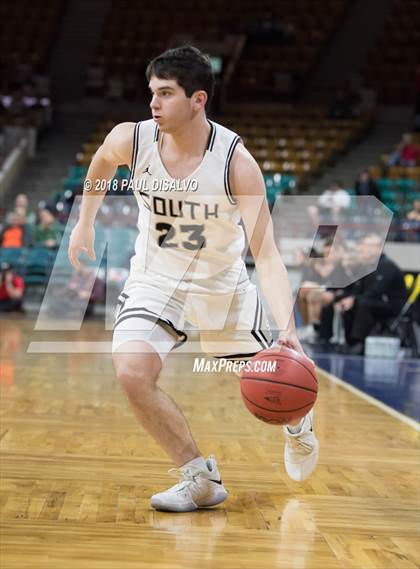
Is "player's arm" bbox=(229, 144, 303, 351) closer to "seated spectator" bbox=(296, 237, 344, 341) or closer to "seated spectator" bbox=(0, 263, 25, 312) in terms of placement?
"seated spectator" bbox=(296, 237, 344, 341)

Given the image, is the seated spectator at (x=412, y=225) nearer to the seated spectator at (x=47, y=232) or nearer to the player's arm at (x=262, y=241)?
the seated spectator at (x=47, y=232)

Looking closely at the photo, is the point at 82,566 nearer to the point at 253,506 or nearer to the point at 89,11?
the point at 253,506

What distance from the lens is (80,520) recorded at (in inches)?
143

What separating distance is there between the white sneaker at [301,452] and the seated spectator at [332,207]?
9.20 metres

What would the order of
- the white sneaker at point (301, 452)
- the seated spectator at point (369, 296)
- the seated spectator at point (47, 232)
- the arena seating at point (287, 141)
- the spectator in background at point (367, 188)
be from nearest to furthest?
the white sneaker at point (301, 452)
the seated spectator at point (369, 296)
the seated spectator at point (47, 232)
the spectator in background at point (367, 188)
the arena seating at point (287, 141)

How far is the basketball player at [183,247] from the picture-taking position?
150 inches

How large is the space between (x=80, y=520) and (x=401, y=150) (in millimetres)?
15588

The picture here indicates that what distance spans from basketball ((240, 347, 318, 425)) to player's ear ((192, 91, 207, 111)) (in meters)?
0.99

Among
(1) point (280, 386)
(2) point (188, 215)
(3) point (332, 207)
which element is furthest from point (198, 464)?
(3) point (332, 207)

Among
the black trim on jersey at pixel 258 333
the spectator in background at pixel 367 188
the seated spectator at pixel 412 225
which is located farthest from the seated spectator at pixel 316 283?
the black trim on jersey at pixel 258 333

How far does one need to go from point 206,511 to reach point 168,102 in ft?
5.30

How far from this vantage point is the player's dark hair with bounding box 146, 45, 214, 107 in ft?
12.4

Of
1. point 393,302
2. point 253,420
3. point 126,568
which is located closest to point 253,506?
point 126,568

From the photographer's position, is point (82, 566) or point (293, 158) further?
point (293, 158)
